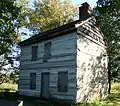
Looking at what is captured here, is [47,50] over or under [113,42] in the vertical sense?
under

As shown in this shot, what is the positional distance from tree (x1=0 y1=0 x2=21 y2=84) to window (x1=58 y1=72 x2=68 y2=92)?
35.9ft

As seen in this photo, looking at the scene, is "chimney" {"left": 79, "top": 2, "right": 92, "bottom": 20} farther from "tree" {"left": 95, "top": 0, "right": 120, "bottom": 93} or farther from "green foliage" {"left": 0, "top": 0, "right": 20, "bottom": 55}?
"green foliage" {"left": 0, "top": 0, "right": 20, "bottom": 55}

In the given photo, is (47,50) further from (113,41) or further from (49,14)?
(49,14)

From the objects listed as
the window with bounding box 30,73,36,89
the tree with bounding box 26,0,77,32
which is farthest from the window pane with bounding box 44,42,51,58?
the tree with bounding box 26,0,77,32

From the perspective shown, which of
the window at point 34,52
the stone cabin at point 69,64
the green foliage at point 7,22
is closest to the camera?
the stone cabin at point 69,64

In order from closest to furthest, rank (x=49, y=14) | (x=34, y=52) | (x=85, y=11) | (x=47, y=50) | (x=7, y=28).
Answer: (x=47, y=50), (x=85, y=11), (x=34, y=52), (x=7, y=28), (x=49, y=14)

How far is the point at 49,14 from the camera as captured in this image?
4672 cm

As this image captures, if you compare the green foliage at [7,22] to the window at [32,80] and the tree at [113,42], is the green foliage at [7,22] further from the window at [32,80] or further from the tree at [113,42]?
the tree at [113,42]

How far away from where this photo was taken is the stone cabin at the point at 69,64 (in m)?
21.6

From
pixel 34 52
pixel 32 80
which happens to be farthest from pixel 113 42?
pixel 32 80

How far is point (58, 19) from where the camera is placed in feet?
151

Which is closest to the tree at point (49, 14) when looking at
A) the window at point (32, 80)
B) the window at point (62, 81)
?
the window at point (32, 80)

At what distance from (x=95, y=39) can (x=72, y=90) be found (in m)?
6.47

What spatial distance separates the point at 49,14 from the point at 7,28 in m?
14.1
